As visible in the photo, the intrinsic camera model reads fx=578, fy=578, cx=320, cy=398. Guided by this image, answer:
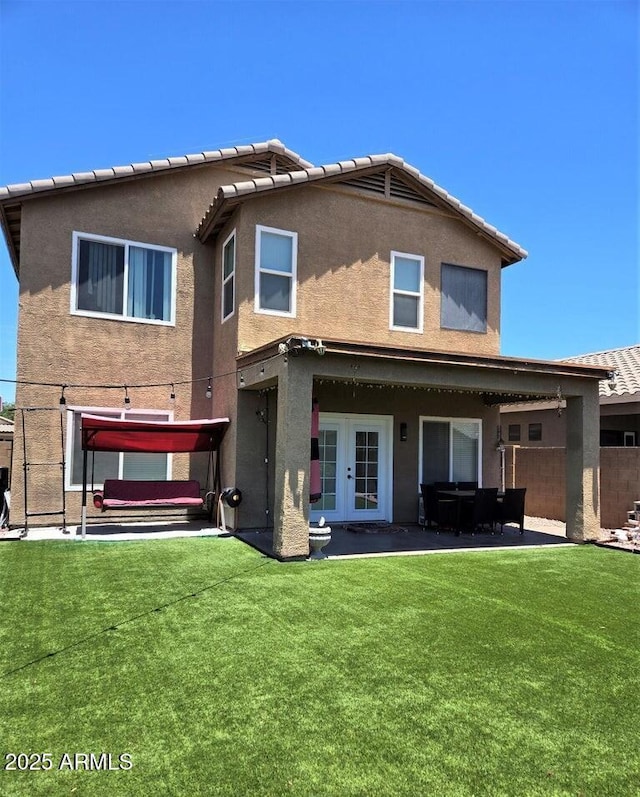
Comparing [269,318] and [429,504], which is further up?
[269,318]

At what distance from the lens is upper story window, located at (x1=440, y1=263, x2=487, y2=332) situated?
44.6ft

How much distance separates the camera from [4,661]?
486 centimetres

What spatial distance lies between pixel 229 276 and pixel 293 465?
16.8 feet

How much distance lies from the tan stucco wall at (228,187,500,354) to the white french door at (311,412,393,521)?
1976 mm

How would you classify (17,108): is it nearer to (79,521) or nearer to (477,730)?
(79,521)

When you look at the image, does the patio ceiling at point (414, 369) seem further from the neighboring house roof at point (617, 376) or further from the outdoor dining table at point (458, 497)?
the outdoor dining table at point (458, 497)

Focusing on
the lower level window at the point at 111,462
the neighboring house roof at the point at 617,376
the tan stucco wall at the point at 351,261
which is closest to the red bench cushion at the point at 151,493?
the lower level window at the point at 111,462

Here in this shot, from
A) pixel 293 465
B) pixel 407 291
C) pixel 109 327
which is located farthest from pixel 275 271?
pixel 293 465

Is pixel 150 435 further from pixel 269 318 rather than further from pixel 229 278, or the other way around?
pixel 229 278

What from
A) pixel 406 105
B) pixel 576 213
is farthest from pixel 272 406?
pixel 576 213

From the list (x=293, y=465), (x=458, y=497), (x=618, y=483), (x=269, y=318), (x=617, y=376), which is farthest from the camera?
(x=617, y=376)

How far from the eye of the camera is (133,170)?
12242 millimetres

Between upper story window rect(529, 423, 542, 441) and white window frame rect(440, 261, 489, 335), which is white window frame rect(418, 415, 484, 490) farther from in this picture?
upper story window rect(529, 423, 542, 441)

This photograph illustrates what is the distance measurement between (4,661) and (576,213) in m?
17.2
